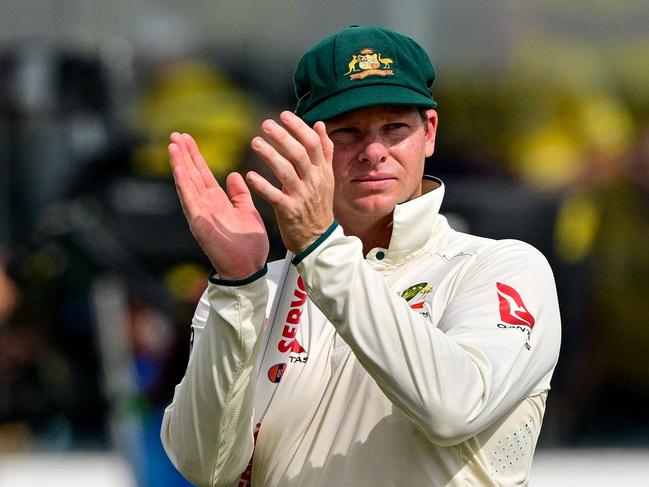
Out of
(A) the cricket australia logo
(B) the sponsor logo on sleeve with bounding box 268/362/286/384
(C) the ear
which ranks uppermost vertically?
(C) the ear

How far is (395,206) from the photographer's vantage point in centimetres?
235

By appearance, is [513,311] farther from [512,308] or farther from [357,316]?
[357,316]

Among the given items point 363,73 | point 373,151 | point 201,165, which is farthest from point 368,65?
point 201,165

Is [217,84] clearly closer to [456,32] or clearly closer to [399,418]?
[456,32]

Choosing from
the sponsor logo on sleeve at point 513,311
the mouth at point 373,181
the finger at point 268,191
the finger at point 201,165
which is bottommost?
the sponsor logo on sleeve at point 513,311

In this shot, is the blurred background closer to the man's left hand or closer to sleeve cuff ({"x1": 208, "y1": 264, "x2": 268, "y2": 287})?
sleeve cuff ({"x1": 208, "y1": 264, "x2": 268, "y2": 287})

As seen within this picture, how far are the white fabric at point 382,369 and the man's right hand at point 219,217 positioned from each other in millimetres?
42

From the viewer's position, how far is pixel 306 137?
1.95 metres

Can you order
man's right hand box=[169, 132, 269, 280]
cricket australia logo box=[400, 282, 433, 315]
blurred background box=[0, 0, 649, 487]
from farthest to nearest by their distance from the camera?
blurred background box=[0, 0, 649, 487], cricket australia logo box=[400, 282, 433, 315], man's right hand box=[169, 132, 269, 280]

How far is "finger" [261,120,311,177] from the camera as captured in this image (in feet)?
6.33

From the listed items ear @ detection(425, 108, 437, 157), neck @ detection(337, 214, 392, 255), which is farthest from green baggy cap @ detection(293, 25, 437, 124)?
neck @ detection(337, 214, 392, 255)

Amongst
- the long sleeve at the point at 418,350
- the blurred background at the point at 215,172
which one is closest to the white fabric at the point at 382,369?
the long sleeve at the point at 418,350

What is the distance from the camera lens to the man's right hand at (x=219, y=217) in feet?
6.82

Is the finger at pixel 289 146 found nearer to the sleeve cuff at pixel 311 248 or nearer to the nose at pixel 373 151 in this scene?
the sleeve cuff at pixel 311 248
